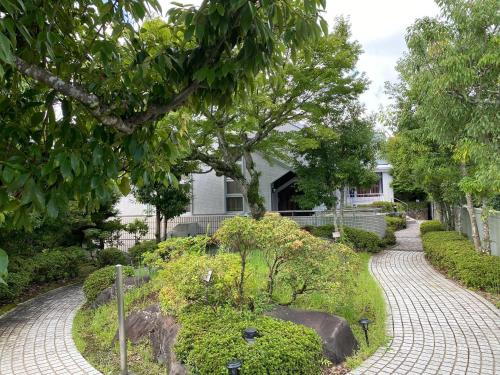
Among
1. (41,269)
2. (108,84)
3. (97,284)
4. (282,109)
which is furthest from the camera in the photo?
(282,109)

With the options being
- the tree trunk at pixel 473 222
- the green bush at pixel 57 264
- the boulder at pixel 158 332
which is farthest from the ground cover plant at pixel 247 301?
the tree trunk at pixel 473 222

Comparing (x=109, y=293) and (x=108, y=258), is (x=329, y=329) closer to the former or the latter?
(x=109, y=293)

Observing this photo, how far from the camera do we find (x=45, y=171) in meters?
1.59

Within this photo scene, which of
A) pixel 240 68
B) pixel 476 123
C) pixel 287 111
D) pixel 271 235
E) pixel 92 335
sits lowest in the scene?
pixel 92 335

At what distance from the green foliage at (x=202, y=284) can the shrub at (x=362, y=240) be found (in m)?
9.87

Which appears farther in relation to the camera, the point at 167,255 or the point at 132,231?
the point at 132,231

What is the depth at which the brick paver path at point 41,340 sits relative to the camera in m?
5.16

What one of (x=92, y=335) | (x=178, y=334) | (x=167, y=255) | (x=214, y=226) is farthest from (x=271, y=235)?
(x=214, y=226)

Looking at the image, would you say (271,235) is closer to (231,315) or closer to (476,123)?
(231,315)

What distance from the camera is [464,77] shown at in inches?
265

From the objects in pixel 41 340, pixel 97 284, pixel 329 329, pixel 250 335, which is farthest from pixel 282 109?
pixel 250 335

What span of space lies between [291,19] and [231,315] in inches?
160

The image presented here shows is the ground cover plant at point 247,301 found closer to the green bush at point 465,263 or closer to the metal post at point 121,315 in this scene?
the metal post at point 121,315

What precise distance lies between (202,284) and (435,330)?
378 centimetres
